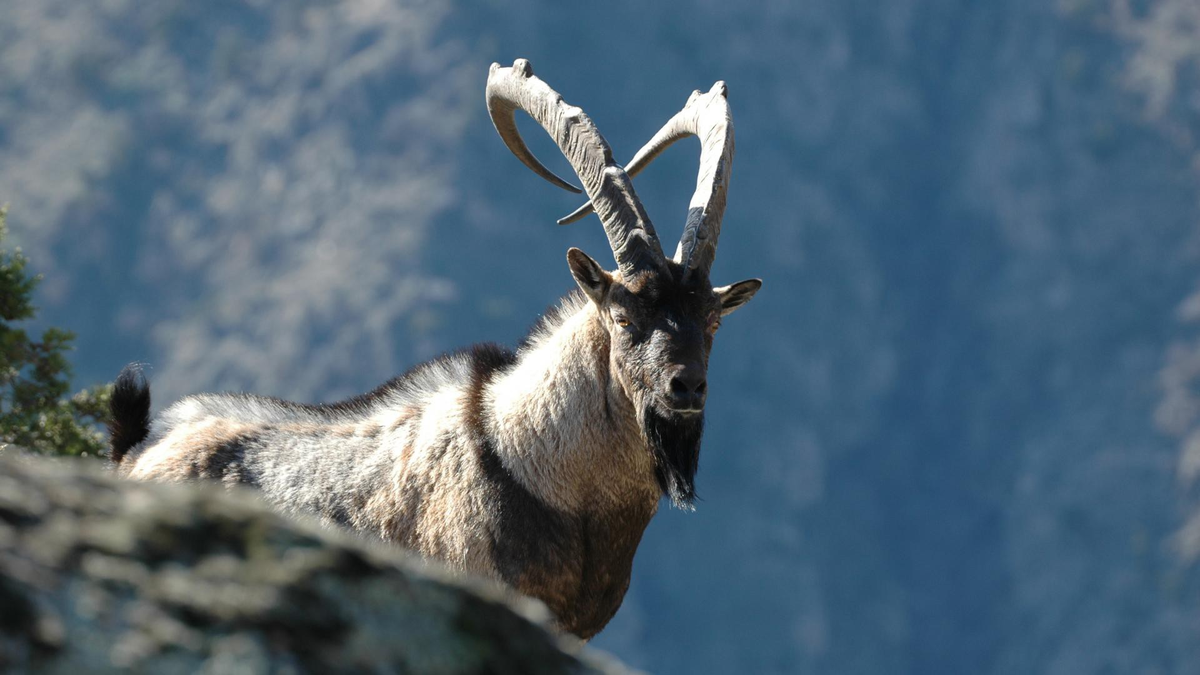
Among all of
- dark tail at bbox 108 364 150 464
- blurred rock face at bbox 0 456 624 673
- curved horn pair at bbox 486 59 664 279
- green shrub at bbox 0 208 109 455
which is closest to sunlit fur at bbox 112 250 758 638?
curved horn pair at bbox 486 59 664 279

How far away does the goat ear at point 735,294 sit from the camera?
10.2 meters

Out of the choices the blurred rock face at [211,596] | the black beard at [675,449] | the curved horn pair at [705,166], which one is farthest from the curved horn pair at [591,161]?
the blurred rock face at [211,596]

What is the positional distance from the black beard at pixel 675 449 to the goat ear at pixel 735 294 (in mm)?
1028

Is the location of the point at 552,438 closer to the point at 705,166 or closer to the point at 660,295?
the point at 660,295

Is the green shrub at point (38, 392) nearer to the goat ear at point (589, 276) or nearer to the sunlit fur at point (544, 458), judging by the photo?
the sunlit fur at point (544, 458)

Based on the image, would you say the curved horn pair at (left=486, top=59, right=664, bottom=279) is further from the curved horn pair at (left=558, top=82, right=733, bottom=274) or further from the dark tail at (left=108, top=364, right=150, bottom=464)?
the dark tail at (left=108, top=364, right=150, bottom=464)

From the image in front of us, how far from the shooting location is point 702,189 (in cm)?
1057

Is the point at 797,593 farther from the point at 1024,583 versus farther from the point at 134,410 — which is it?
the point at 134,410

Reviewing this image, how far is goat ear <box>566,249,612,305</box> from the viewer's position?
9.68 m

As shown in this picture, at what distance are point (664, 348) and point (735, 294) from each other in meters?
1.27

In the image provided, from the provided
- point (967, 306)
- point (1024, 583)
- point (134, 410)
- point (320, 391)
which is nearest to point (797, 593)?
point (1024, 583)

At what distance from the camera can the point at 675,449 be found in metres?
9.30

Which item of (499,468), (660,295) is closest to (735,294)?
(660,295)

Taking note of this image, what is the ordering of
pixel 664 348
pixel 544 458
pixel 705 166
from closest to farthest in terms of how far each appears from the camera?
pixel 664 348 < pixel 544 458 < pixel 705 166
